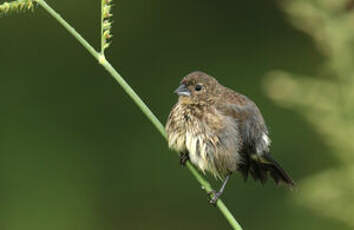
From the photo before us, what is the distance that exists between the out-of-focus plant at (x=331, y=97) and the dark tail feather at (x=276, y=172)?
0.31ft

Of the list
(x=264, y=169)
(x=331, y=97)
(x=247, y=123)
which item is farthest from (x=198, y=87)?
(x=331, y=97)

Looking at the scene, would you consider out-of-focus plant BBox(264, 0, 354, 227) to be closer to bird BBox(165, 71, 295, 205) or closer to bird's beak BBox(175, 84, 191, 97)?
bird BBox(165, 71, 295, 205)

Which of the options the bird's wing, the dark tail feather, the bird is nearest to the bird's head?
the bird

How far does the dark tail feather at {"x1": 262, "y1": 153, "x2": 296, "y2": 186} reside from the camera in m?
3.42

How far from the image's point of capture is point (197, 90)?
145 inches

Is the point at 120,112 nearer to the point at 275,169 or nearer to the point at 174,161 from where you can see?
the point at 174,161

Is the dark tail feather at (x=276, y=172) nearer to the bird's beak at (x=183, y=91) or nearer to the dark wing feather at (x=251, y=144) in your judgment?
the dark wing feather at (x=251, y=144)

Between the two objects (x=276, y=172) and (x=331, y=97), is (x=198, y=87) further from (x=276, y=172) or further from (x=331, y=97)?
(x=331, y=97)

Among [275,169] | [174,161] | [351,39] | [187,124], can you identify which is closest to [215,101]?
[187,124]

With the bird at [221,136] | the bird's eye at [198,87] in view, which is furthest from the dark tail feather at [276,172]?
the bird's eye at [198,87]

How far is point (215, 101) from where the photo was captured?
11.8 feet

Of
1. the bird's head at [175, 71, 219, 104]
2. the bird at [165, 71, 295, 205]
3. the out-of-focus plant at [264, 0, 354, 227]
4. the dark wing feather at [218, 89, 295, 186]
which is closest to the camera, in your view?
the out-of-focus plant at [264, 0, 354, 227]

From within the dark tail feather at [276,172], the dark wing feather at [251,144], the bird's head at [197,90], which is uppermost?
the bird's head at [197,90]

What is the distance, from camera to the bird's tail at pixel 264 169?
344 cm
